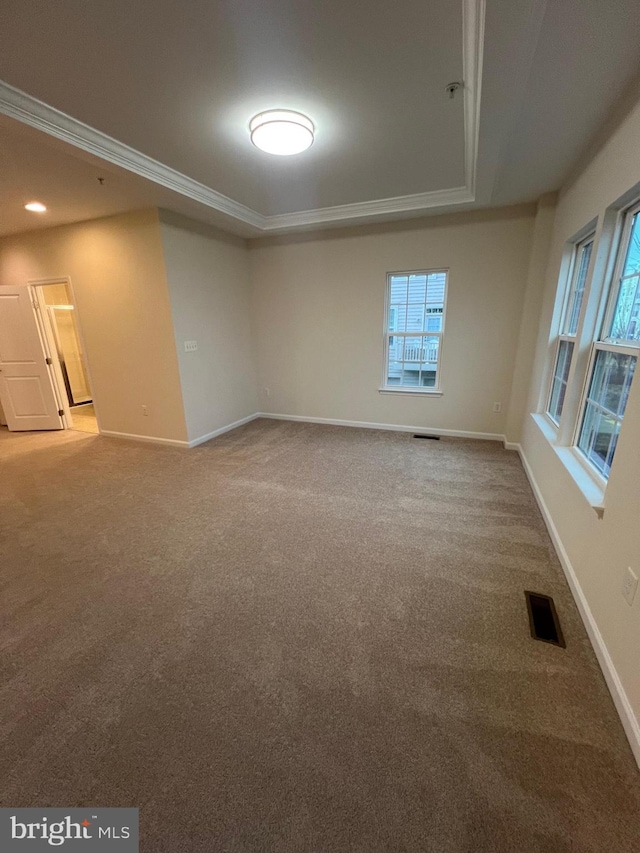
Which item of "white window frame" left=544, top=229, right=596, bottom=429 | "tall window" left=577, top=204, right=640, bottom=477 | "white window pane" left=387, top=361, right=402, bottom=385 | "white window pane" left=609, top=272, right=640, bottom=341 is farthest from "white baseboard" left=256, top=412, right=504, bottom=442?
"white window pane" left=609, top=272, right=640, bottom=341

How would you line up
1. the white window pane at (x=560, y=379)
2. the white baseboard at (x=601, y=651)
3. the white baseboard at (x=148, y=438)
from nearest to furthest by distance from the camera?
the white baseboard at (x=601, y=651) → the white window pane at (x=560, y=379) → the white baseboard at (x=148, y=438)

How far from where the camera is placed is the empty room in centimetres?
115

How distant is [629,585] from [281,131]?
9.89ft

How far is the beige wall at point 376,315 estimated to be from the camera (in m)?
3.88

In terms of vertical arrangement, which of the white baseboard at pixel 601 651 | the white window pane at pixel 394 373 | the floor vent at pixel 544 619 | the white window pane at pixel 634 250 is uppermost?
the white window pane at pixel 634 250

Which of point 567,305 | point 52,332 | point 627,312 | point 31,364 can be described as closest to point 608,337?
point 627,312

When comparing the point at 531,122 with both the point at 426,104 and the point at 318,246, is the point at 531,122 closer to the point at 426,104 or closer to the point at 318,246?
the point at 426,104

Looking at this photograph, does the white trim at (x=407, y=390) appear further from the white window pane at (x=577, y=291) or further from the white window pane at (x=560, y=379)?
the white window pane at (x=577, y=291)

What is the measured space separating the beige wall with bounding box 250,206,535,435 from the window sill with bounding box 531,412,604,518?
5.13 ft

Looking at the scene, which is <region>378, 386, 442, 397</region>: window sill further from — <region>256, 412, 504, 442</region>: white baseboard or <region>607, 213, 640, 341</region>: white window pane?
<region>607, 213, 640, 341</region>: white window pane

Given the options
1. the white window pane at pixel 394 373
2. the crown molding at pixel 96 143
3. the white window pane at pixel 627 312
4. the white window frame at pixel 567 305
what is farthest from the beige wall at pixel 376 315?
the white window pane at pixel 627 312

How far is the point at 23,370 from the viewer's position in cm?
485

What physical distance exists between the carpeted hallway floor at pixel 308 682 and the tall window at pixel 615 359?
771 millimetres

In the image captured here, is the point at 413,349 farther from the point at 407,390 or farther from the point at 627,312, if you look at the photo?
the point at 627,312
